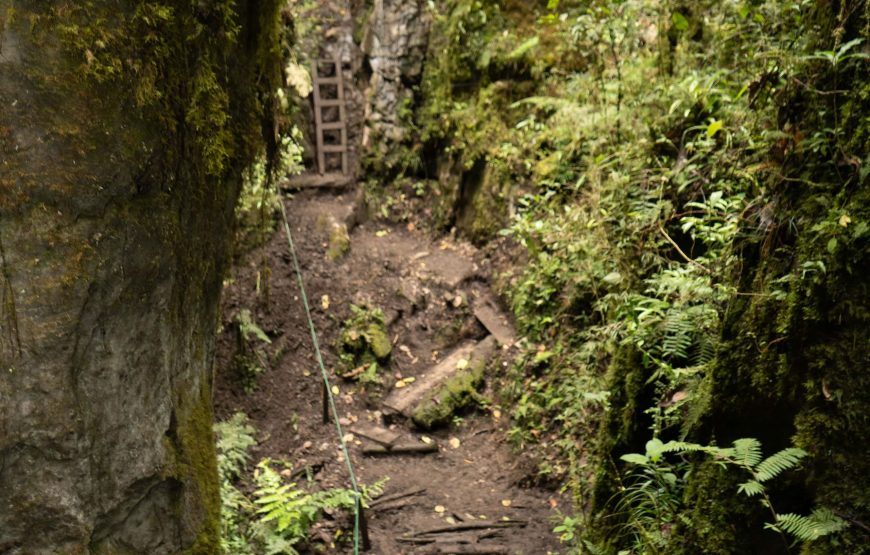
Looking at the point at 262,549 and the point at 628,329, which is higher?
the point at 628,329

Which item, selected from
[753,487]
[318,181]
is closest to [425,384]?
[318,181]

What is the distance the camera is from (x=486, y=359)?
8141 millimetres

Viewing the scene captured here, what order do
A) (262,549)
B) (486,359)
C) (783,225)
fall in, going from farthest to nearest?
1. (486,359)
2. (262,549)
3. (783,225)

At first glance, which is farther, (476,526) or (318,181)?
(318,181)

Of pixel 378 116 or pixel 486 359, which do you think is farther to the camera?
pixel 378 116

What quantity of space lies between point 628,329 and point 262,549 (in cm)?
367

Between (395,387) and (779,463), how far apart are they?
20.4 feet

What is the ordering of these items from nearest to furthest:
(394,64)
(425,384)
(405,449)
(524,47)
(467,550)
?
(467,550) < (405,449) < (425,384) < (524,47) < (394,64)

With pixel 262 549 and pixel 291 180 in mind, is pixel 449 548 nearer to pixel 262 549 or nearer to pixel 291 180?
pixel 262 549

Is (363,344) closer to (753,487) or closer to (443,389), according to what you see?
(443,389)

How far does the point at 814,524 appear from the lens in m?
2.19

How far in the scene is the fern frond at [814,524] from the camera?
2146 mm

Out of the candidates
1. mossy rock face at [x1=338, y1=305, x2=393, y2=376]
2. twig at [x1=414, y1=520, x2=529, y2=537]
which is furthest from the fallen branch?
mossy rock face at [x1=338, y1=305, x2=393, y2=376]

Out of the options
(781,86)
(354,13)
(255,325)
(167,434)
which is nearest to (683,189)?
(781,86)
